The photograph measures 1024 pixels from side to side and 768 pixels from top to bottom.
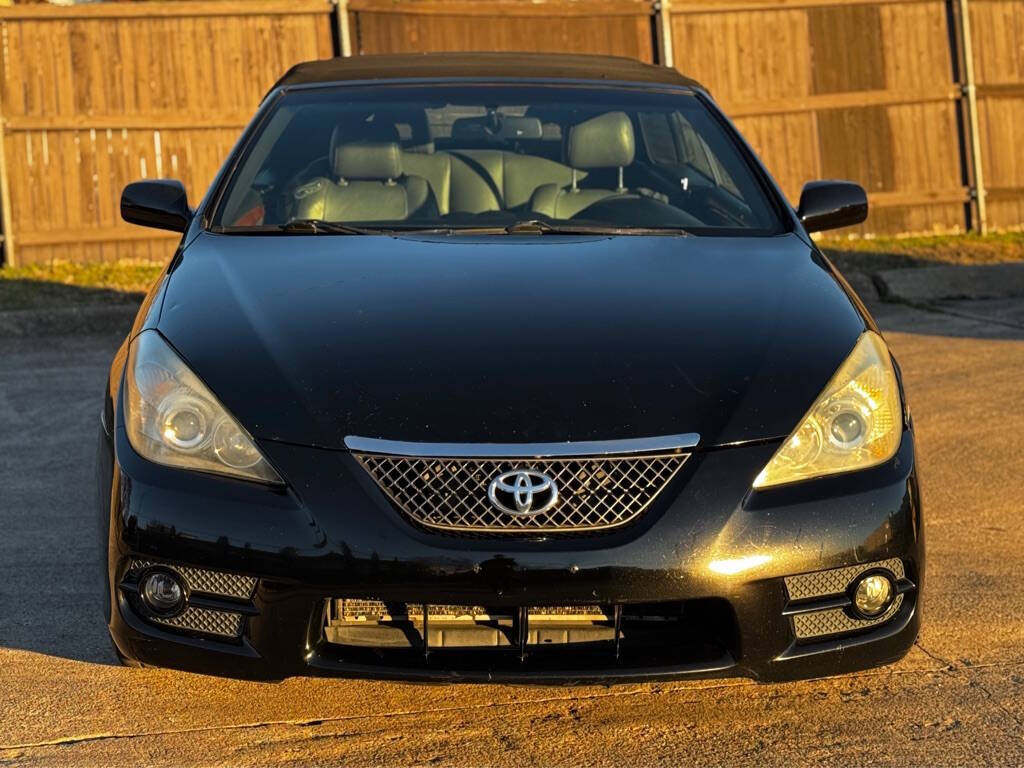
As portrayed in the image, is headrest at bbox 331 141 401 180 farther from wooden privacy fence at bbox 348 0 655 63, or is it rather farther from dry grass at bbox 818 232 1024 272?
wooden privacy fence at bbox 348 0 655 63

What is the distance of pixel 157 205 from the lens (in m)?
4.68

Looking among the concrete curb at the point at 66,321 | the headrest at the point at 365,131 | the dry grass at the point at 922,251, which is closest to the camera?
the headrest at the point at 365,131

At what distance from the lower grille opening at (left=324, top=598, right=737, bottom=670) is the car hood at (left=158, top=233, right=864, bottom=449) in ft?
1.11

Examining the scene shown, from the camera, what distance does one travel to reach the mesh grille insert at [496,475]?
3.00m

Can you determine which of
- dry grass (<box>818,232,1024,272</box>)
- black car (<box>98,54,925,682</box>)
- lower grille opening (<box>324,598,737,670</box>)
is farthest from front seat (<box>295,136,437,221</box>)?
dry grass (<box>818,232,1024,272</box>)

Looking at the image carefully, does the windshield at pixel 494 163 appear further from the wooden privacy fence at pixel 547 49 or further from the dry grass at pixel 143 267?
the wooden privacy fence at pixel 547 49

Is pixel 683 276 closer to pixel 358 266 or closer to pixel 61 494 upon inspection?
pixel 358 266

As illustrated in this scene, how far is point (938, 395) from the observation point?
7.20 meters

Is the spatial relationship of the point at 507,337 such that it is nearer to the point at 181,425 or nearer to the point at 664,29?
the point at 181,425

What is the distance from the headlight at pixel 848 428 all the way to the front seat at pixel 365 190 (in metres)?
1.56

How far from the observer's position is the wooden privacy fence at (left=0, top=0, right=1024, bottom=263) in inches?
470

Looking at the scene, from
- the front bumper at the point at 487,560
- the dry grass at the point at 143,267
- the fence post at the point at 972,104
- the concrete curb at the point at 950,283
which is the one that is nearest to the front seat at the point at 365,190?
the front bumper at the point at 487,560

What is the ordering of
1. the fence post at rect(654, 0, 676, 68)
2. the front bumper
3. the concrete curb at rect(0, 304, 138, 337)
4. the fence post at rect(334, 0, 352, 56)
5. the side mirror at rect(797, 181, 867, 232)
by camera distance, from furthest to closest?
the fence post at rect(654, 0, 676, 68), the fence post at rect(334, 0, 352, 56), the concrete curb at rect(0, 304, 138, 337), the side mirror at rect(797, 181, 867, 232), the front bumper

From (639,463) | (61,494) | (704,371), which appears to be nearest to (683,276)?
(704,371)
